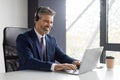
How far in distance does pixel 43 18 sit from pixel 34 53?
0.35 meters

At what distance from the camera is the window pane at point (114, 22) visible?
10.6ft

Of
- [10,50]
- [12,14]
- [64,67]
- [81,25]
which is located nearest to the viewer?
[64,67]

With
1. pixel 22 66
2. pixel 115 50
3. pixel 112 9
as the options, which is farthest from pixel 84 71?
pixel 112 9

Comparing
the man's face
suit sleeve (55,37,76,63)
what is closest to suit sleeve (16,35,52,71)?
the man's face

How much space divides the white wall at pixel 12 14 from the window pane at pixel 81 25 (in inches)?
30.8

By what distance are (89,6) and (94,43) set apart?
627 mm

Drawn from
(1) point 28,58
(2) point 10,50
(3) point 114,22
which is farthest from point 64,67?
(3) point 114,22

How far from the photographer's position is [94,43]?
356cm

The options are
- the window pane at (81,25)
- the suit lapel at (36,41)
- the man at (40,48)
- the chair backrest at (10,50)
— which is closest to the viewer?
the man at (40,48)

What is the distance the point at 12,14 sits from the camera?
345cm

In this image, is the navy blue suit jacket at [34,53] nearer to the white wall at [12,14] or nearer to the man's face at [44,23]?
the man's face at [44,23]

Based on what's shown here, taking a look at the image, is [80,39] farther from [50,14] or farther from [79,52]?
[50,14]

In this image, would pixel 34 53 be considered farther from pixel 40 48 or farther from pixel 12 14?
pixel 12 14

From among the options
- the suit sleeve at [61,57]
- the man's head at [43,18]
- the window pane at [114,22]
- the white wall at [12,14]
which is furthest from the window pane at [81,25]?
the man's head at [43,18]
